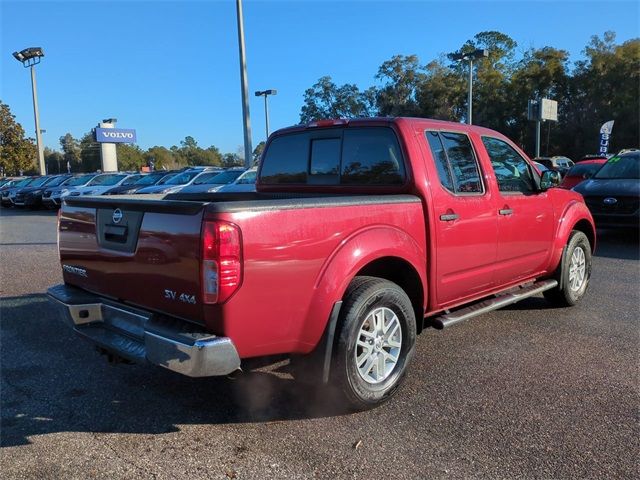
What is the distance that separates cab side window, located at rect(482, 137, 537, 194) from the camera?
16.1ft

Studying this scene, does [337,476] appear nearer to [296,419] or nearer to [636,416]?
[296,419]

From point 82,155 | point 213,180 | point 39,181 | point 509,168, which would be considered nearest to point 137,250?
point 509,168

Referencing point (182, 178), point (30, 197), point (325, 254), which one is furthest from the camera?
point (30, 197)

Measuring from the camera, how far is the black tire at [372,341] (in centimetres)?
337

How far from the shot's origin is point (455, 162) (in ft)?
14.7

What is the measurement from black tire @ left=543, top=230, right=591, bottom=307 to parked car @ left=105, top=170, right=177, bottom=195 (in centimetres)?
1761

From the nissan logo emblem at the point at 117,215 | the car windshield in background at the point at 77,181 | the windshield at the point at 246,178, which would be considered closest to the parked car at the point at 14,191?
the car windshield in background at the point at 77,181

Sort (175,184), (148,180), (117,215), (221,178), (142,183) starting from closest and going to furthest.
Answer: (117,215) < (221,178) < (175,184) < (142,183) < (148,180)

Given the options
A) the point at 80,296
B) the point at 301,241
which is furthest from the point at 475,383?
the point at 80,296

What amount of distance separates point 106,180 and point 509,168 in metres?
24.3

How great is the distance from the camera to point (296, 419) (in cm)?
352

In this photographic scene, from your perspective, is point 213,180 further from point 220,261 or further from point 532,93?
point 532,93

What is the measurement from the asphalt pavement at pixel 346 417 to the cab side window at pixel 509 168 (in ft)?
4.65

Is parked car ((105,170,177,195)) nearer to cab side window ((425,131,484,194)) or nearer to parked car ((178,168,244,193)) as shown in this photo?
parked car ((178,168,244,193))
